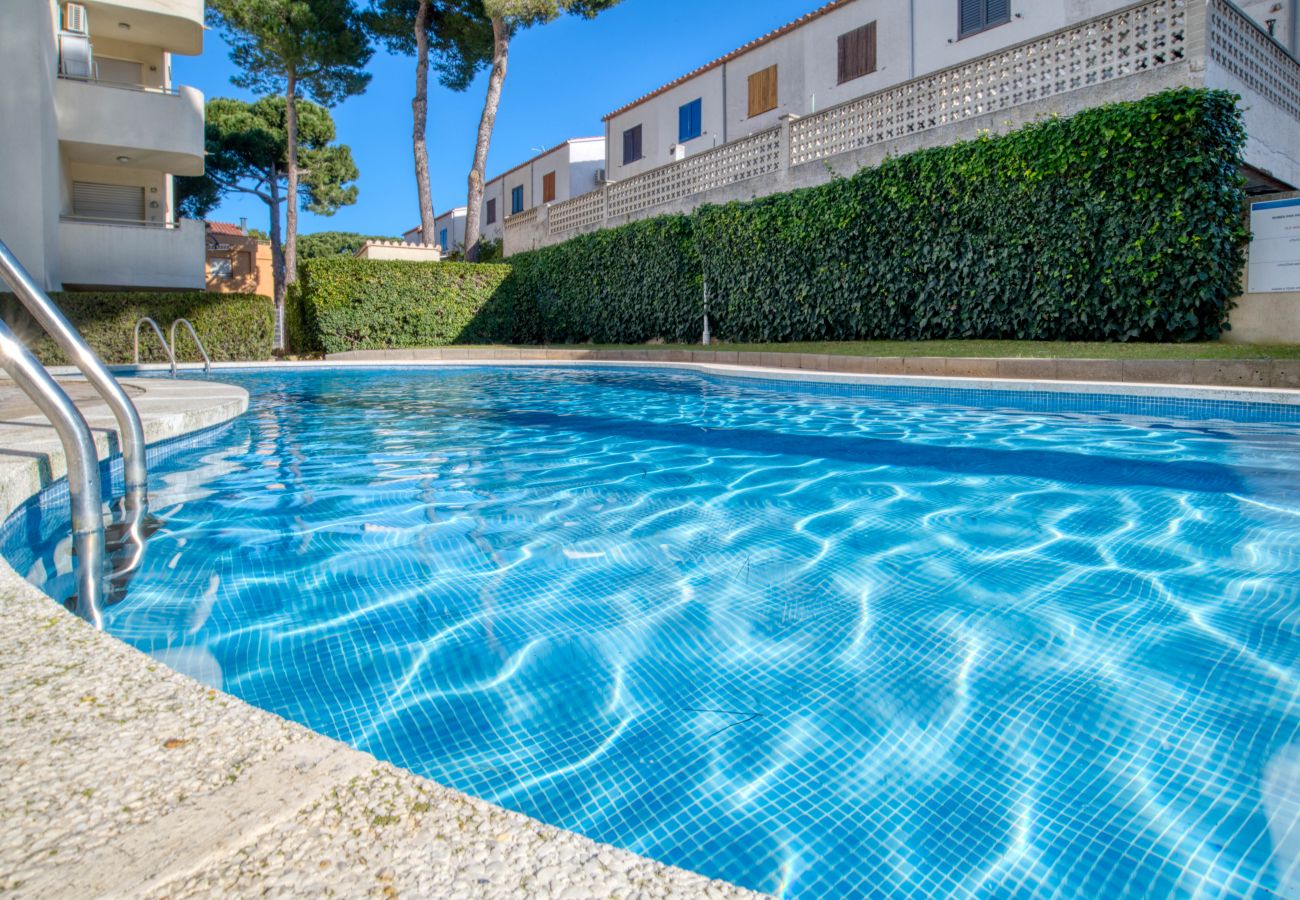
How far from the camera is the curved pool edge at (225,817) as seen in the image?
3.07 ft

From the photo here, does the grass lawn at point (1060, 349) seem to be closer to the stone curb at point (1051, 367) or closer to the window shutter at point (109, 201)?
the stone curb at point (1051, 367)

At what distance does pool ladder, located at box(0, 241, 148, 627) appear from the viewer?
240 centimetres

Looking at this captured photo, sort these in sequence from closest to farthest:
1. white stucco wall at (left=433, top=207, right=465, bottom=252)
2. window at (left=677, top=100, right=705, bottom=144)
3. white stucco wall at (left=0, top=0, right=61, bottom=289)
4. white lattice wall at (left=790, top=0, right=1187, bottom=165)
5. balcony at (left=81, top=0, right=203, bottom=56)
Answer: white lattice wall at (left=790, top=0, right=1187, bottom=165) → white stucco wall at (left=0, top=0, right=61, bottom=289) → balcony at (left=81, top=0, right=203, bottom=56) → window at (left=677, top=100, right=705, bottom=144) → white stucco wall at (left=433, top=207, right=465, bottom=252)

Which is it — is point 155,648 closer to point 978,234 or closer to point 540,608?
point 540,608

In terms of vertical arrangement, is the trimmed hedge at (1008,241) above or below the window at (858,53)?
below

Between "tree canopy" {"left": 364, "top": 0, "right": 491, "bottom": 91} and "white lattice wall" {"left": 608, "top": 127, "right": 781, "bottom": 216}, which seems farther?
"tree canopy" {"left": 364, "top": 0, "right": 491, "bottom": 91}

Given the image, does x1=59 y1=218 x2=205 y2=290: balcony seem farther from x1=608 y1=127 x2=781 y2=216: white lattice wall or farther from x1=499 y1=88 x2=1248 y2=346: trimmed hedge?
x1=499 y1=88 x2=1248 y2=346: trimmed hedge

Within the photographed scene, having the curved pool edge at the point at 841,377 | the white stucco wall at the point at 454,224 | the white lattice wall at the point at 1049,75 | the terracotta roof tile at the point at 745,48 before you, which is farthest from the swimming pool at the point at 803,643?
the white stucco wall at the point at 454,224

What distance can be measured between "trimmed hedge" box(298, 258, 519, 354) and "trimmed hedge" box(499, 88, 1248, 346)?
17.5 feet

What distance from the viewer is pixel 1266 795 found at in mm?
1721

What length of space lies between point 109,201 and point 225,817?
71.5 feet

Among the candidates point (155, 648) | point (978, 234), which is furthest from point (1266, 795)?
point (978, 234)

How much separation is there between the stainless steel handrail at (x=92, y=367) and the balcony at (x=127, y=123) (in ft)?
52.9

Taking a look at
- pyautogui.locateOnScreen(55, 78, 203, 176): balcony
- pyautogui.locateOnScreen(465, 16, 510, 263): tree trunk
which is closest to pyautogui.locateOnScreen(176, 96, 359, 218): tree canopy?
pyautogui.locateOnScreen(465, 16, 510, 263): tree trunk
